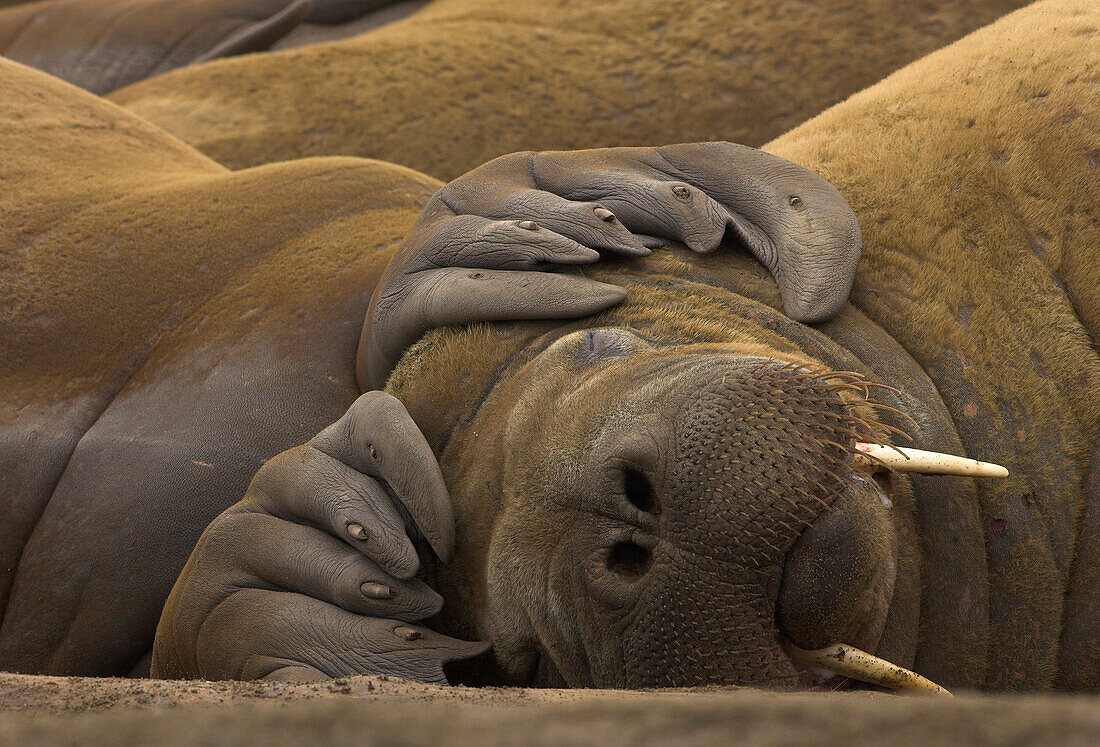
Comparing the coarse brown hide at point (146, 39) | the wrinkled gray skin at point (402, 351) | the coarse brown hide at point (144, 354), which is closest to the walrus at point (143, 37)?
the coarse brown hide at point (146, 39)

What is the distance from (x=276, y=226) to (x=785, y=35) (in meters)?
2.78

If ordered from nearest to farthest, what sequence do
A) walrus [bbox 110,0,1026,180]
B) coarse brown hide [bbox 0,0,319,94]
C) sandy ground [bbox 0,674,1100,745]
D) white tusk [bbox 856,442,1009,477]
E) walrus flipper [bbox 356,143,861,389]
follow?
sandy ground [bbox 0,674,1100,745]
white tusk [bbox 856,442,1009,477]
walrus flipper [bbox 356,143,861,389]
walrus [bbox 110,0,1026,180]
coarse brown hide [bbox 0,0,319,94]

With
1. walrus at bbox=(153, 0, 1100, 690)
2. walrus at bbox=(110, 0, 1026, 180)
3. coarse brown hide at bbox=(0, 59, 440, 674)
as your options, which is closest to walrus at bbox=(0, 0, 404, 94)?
walrus at bbox=(110, 0, 1026, 180)

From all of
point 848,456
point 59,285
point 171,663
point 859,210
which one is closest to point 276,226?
point 59,285

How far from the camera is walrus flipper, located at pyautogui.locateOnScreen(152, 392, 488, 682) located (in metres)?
2.22

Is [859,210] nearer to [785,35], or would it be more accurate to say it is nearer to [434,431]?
[434,431]

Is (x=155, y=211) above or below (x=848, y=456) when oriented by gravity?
below

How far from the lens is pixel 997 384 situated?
2.58 meters

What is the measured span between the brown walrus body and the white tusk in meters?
0.15

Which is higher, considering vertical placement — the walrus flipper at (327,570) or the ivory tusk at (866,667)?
the ivory tusk at (866,667)

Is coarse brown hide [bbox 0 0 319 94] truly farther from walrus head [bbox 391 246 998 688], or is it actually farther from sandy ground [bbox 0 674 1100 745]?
sandy ground [bbox 0 674 1100 745]

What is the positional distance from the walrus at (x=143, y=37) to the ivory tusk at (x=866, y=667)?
554 centimetres

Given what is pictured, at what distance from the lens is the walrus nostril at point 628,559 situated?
79.9 inches

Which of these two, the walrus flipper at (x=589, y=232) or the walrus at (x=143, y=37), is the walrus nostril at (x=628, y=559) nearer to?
the walrus flipper at (x=589, y=232)
